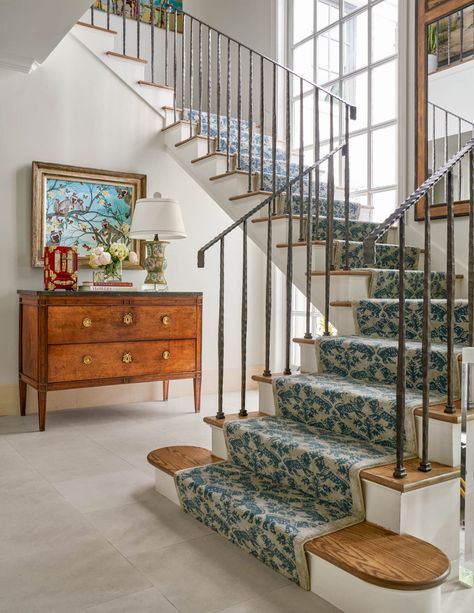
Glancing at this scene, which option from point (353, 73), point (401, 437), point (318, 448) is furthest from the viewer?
point (353, 73)

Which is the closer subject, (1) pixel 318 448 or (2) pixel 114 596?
(2) pixel 114 596

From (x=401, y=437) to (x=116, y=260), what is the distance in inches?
112

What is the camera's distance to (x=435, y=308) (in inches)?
108

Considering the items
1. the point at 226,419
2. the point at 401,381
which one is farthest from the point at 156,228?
the point at 401,381

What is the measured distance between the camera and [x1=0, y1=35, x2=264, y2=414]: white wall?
163 inches

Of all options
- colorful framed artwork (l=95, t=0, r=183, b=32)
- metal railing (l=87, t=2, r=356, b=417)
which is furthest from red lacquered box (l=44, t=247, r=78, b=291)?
colorful framed artwork (l=95, t=0, r=183, b=32)

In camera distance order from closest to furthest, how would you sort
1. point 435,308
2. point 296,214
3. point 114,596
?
point 114,596, point 435,308, point 296,214

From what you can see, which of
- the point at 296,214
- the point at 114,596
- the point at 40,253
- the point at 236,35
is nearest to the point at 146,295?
the point at 40,253

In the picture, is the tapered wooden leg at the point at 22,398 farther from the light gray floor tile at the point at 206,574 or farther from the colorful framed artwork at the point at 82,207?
the light gray floor tile at the point at 206,574

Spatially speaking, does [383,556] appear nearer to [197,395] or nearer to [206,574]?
[206,574]

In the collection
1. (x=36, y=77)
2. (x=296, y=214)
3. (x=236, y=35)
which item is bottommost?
(x=296, y=214)

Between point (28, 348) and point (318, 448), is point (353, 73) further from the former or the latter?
point (318, 448)

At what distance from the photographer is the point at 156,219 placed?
414cm

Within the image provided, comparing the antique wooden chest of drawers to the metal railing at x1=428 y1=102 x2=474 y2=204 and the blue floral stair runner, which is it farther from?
the metal railing at x1=428 y1=102 x2=474 y2=204
